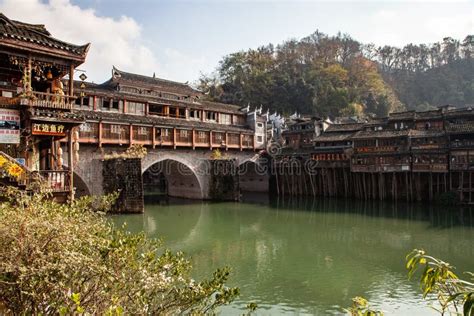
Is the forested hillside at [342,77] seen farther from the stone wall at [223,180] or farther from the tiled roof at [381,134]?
the stone wall at [223,180]

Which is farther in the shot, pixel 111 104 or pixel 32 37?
pixel 111 104

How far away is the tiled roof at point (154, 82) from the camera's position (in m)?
36.7

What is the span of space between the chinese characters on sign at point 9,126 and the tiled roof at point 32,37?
2892 millimetres

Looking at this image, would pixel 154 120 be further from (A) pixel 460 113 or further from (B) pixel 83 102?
(A) pixel 460 113

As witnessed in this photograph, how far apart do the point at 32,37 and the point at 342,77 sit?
199 ft

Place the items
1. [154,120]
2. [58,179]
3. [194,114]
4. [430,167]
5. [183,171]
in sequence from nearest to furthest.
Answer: [58,179] → [154,120] → [430,167] → [183,171] → [194,114]

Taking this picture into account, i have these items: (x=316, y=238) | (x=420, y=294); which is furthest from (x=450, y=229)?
(x=420, y=294)

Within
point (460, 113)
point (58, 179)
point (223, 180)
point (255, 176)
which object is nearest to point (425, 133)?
point (460, 113)

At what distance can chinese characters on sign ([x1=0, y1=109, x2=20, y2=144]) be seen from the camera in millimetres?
14828

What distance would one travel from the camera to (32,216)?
6273mm

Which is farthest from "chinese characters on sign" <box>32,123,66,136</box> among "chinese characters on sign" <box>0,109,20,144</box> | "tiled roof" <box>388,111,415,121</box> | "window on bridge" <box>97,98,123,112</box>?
"tiled roof" <box>388,111,415,121</box>

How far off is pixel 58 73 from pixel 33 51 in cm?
270

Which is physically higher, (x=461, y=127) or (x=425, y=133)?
(x=461, y=127)

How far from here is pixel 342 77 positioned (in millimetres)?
68000
